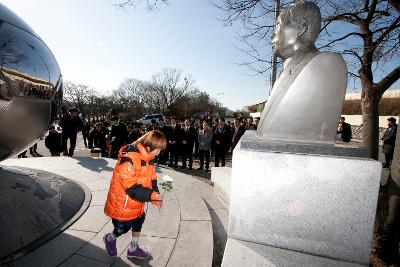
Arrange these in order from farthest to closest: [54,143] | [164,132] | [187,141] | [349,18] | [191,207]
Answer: [164,132]
[187,141]
[54,143]
[349,18]
[191,207]

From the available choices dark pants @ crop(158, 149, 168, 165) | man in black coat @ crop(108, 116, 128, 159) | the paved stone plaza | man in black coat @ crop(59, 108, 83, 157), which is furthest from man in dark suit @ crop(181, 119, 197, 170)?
the paved stone plaza

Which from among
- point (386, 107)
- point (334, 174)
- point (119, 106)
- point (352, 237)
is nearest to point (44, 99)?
point (334, 174)

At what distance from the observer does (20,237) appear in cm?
305

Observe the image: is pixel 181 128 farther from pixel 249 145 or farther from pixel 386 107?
pixel 386 107

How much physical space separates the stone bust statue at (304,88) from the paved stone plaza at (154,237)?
5.50 feet

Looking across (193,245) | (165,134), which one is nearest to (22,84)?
(193,245)

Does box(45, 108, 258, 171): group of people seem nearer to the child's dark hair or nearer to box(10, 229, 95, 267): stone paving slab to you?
box(10, 229, 95, 267): stone paving slab

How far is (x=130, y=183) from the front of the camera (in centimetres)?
266

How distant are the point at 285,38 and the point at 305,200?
1.69m

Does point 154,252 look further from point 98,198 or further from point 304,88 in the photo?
point 304,88

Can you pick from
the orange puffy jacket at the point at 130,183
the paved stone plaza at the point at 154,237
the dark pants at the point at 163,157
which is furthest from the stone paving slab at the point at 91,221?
the dark pants at the point at 163,157

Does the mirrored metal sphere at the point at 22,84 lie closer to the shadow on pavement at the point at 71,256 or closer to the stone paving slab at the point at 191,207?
the shadow on pavement at the point at 71,256

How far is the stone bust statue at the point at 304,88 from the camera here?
240 cm

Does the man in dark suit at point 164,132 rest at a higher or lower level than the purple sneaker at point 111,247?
higher
